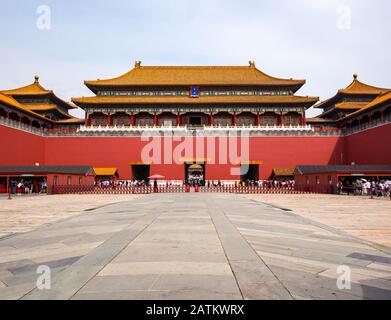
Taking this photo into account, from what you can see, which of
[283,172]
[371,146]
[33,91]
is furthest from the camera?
[33,91]

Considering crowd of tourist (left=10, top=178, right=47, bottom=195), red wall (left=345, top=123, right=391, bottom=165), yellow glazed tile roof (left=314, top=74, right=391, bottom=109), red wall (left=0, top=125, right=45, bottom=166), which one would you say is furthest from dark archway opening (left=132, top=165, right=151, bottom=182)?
yellow glazed tile roof (left=314, top=74, right=391, bottom=109)

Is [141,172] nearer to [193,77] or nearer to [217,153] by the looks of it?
[217,153]

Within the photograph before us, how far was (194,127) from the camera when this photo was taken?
137 feet

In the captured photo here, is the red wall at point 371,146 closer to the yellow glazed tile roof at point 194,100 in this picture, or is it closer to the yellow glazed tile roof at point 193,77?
the yellow glazed tile roof at point 194,100

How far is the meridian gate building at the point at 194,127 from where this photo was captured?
41094 millimetres

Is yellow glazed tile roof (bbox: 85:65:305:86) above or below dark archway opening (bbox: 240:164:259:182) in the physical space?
above

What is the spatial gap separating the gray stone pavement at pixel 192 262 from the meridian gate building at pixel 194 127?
105 ft

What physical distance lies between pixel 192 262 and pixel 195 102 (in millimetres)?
39299

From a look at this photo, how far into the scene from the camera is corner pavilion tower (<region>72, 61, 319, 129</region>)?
1725 inches

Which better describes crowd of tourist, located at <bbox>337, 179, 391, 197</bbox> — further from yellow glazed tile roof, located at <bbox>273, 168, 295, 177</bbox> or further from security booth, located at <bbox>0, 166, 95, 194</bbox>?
security booth, located at <bbox>0, 166, 95, 194</bbox>

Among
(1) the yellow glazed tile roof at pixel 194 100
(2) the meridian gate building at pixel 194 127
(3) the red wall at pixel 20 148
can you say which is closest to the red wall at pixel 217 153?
(2) the meridian gate building at pixel 194 127

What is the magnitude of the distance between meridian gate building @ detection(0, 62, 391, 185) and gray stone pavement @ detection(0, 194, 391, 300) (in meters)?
32.0

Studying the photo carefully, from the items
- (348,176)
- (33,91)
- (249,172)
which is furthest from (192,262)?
(33,91)

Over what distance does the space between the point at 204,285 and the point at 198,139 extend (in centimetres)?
3744
